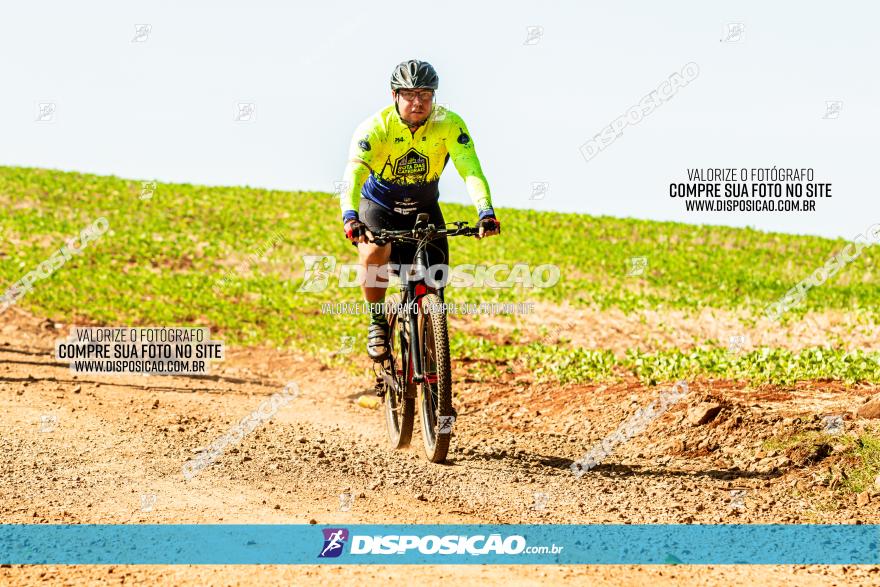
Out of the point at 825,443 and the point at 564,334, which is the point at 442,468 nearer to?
the point at 825,443

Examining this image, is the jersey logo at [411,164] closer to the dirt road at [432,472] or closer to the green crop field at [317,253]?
the dirt road at [432,472]

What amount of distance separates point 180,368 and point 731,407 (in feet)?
31.7

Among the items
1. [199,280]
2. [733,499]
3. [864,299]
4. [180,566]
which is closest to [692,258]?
[864,299]

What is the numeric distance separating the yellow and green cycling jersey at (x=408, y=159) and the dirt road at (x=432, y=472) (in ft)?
8.31

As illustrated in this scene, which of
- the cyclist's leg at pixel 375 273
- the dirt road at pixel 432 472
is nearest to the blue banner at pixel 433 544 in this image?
the dirt road at pixel 432 472

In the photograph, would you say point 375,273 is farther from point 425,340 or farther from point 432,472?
point 432,472

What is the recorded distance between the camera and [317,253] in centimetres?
2889

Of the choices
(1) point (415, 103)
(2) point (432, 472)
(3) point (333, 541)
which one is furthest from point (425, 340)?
(3) point (333, 541)

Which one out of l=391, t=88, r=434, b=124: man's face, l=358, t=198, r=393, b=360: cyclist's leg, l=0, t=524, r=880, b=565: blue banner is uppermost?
l=391, t=88, r=434, b=124: man's face

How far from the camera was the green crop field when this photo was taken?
14.6 m

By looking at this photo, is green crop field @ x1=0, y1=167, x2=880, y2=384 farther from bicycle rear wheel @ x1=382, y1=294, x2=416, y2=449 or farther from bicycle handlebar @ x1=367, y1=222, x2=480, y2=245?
bicycle handlebar @ x1=367, y1=222, x2=480, y2=245

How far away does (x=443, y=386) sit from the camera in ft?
25.9

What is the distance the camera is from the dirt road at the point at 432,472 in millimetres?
5836

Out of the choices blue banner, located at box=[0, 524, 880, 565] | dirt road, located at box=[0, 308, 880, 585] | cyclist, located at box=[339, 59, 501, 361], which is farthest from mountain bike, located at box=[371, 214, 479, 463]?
blue banner, located at box=[0, 524, 880, 565]
